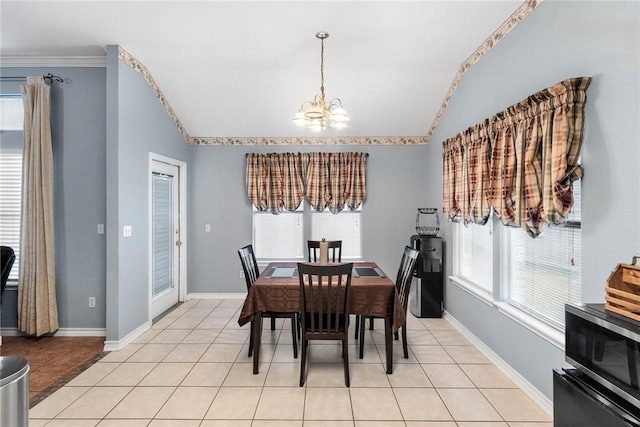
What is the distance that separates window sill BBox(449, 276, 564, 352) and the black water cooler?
544 mm

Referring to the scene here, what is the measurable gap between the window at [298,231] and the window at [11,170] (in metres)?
2.73

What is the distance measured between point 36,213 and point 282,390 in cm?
300

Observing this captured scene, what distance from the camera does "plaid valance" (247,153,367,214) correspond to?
479cm

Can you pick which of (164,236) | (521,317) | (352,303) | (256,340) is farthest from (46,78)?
(521,317)

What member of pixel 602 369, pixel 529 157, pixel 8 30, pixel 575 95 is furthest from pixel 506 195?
pixel 8 30

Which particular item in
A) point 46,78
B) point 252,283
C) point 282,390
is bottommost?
point 282,390

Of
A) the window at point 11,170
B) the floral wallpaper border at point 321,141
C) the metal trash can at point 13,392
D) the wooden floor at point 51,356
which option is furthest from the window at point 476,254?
the window at point 11,170

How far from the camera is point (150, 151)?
12.2ft

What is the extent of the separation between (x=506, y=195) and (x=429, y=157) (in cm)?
242

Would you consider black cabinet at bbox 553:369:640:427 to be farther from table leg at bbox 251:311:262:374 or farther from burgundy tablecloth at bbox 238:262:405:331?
table leg at bbox 251:311:262:374

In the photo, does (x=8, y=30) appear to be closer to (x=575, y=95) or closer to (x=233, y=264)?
(x=233, y=264)

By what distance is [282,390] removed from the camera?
2443mm

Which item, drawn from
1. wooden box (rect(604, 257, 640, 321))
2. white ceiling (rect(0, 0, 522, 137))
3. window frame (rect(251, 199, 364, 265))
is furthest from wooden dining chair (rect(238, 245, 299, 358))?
wooden box (rect(604, 257, 640, 321))

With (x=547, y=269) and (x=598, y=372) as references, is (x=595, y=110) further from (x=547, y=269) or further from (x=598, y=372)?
(x=598, y=372)
